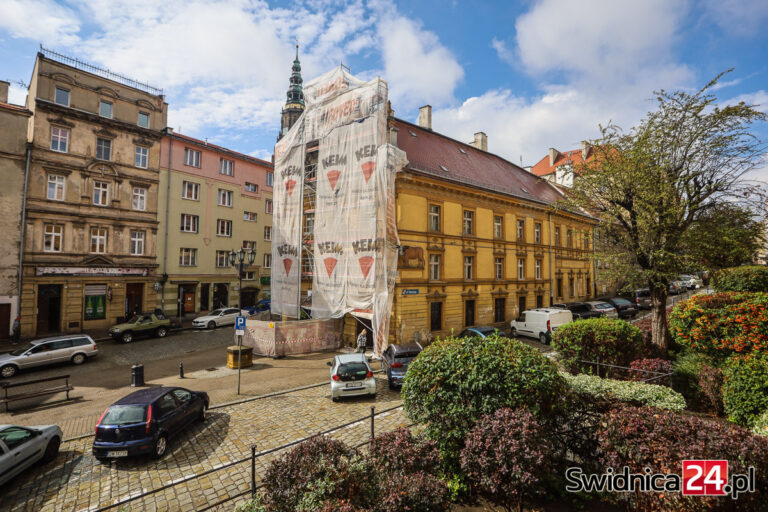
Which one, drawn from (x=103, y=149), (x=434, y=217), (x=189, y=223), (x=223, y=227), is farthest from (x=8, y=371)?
(x=434, y=217)

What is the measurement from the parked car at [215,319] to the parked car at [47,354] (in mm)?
8226

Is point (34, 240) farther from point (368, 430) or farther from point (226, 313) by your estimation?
point (368, 430)

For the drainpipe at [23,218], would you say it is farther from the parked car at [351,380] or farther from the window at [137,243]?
the parked car at [351,380]

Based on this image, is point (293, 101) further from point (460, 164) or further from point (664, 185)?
point (664, 185)

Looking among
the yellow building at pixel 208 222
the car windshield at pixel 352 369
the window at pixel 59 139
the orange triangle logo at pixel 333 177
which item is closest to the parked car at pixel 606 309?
the car windshield at pixel 352 369

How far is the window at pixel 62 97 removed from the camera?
24.6 metres

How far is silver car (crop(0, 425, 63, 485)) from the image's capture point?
24.1 ft

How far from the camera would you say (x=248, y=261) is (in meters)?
17.5

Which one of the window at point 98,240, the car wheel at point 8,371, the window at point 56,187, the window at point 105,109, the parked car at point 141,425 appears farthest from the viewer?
the window at point 105,109

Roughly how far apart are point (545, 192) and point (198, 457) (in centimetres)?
3492

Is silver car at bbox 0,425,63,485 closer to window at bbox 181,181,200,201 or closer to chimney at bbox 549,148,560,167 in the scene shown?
window at bbox 181,181,200,201

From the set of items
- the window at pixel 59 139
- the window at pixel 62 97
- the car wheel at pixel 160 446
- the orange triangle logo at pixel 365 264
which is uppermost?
the window at pixel 62 97

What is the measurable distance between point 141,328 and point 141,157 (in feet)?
47.6

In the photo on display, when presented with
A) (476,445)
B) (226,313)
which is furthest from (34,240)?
(476,445)
